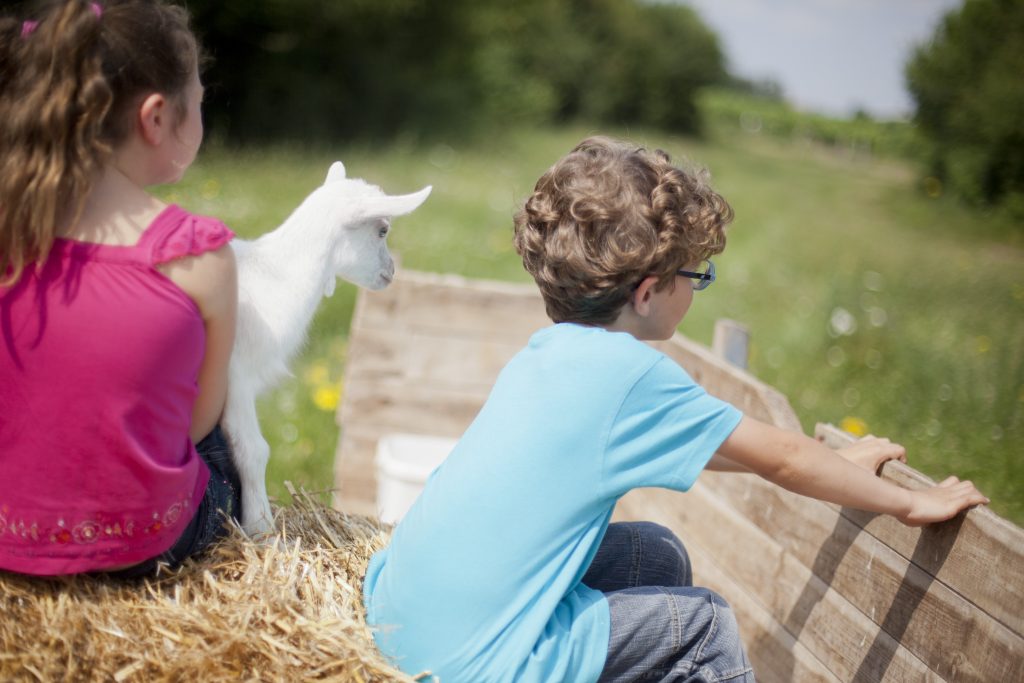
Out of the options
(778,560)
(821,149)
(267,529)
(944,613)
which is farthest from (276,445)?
(821,149)

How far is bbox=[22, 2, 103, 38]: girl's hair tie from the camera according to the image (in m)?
1.91

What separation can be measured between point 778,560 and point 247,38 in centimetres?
1718

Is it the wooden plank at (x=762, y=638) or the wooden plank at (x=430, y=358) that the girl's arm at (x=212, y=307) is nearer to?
the wooden plank at (x=762, y=638)

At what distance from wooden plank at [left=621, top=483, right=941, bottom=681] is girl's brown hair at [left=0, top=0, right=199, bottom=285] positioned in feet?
7.67

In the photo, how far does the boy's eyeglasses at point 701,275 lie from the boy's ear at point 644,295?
8cm

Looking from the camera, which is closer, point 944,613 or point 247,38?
point 944,613

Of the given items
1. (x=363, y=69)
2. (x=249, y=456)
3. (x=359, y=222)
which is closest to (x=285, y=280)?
(x=359, y=222)

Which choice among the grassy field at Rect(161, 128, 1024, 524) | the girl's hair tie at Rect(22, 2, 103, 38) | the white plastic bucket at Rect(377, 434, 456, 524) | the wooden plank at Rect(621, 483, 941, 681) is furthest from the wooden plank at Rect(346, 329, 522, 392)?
the girl's hair tie at Rect(22, 2, 103, 38)

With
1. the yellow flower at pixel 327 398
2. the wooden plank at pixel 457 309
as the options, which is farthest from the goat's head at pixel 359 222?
the yellow flower at pixel 327 398

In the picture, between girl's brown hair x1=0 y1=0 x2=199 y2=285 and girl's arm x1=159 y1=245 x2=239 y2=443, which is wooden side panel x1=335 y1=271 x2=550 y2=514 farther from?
girl's brown hair x1=0 y1=0 x2=199 y2=285

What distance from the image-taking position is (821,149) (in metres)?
34.1

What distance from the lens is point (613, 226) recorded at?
2162 millimetres

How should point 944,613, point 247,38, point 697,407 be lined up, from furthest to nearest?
point 247,38 < point 944,613 < point 697,407

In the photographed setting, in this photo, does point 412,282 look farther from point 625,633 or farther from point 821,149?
point 821,149
